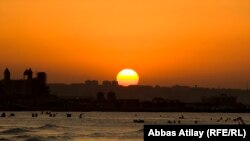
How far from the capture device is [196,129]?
70.0 feet

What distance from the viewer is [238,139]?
69.7 ft

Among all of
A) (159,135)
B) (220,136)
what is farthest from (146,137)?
(220,136)

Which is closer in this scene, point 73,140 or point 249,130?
point 249,130

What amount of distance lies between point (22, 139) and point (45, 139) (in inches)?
100

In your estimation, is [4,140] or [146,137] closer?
[146,137]

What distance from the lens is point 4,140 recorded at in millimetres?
88812

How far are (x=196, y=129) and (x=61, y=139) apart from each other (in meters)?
73.0

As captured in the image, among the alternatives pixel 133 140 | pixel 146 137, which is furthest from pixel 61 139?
pixel 146 137

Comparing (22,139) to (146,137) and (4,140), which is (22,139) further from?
(146,137)

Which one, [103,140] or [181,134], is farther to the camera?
[103,140]

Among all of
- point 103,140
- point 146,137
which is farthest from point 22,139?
point 146,137

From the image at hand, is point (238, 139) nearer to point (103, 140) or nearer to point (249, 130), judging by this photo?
point (249, 130)

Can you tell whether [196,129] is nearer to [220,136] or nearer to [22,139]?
[220,136]

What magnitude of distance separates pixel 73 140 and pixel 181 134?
231ft
